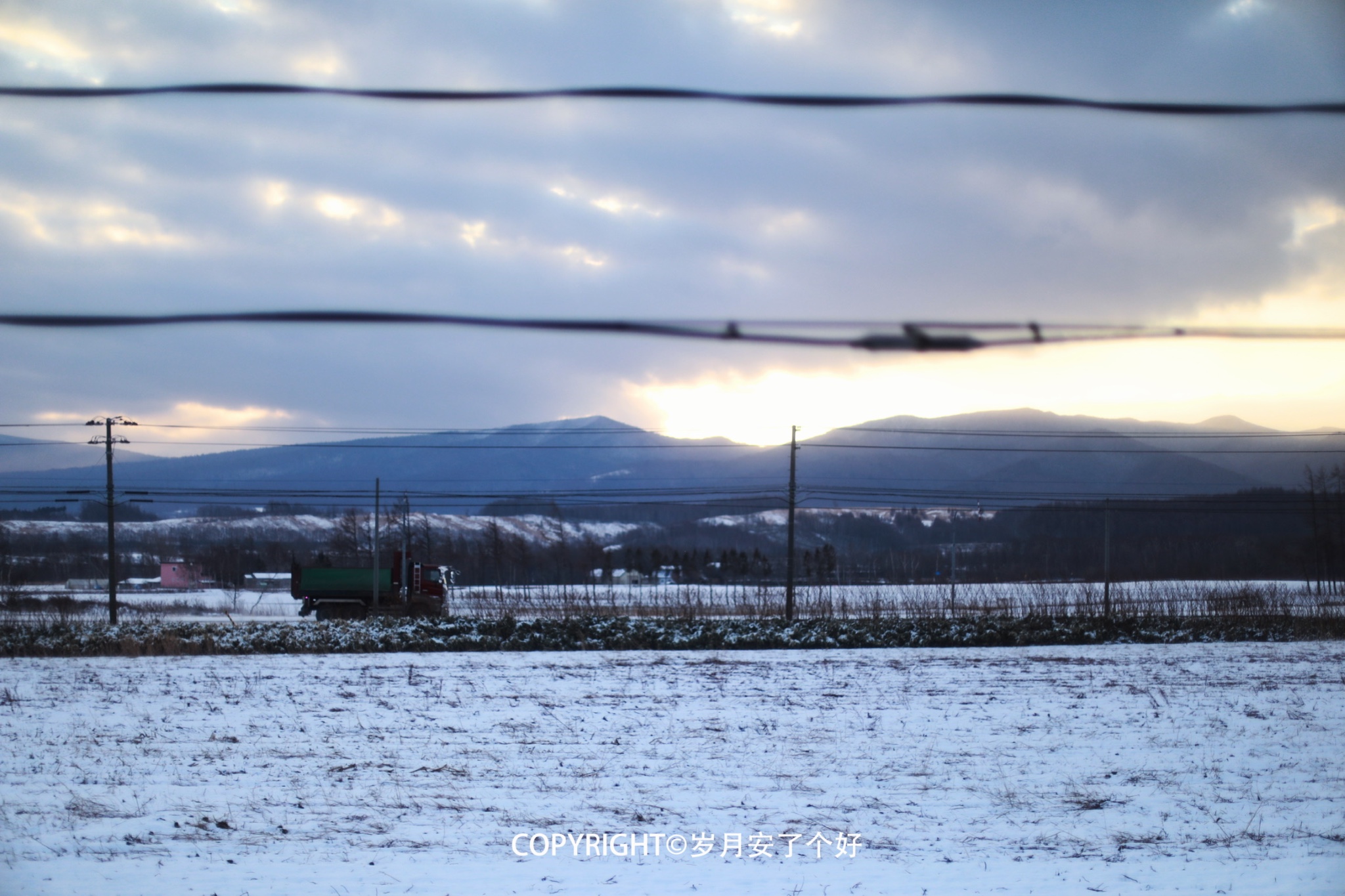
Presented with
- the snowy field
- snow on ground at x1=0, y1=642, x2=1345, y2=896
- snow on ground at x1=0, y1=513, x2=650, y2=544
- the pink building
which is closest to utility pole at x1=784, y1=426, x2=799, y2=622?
the snowy field

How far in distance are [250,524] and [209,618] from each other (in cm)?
13252

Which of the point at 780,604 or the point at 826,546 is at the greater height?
the point at 826,546

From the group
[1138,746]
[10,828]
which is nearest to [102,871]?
[10,828]

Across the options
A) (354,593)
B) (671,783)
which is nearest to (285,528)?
(354,593)

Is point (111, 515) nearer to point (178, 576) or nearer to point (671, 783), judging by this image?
point (671, 783)

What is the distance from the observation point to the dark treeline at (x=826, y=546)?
7419 cm

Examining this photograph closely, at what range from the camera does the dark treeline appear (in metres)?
74.2

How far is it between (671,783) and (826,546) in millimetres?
67388

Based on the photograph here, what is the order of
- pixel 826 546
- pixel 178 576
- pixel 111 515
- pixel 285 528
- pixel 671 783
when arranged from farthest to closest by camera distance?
1. pixel 285 528
2. pixel 178 576
3. pixel 826 546
4. pixel 111 515
5. pixel 671 783

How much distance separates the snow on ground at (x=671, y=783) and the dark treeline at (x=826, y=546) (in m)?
38.9

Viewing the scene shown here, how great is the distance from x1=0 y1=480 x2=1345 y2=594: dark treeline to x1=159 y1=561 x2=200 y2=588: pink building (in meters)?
3.11

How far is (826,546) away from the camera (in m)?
75.8

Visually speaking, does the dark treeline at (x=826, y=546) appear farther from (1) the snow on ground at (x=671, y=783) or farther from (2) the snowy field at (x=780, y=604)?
(1) the snow on ground at (x=671, y=783)

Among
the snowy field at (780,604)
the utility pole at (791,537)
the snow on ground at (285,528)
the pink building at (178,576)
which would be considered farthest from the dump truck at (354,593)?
the snow on ground at (285,528)
